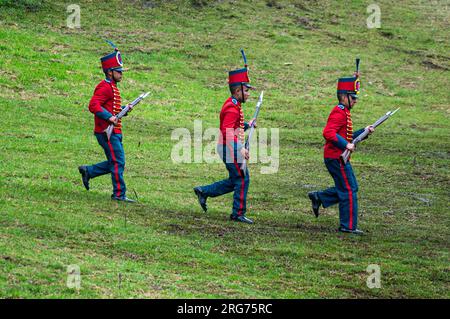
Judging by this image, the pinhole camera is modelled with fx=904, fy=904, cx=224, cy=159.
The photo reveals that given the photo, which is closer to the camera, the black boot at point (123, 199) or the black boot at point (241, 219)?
the black boot at point (241, 219)

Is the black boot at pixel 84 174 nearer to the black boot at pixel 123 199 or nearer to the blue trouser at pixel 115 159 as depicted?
the blue trouser at pixel 115 159

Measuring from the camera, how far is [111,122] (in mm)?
15031

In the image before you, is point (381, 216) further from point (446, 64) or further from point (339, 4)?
point (339, 4)

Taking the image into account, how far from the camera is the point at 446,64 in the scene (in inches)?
1256

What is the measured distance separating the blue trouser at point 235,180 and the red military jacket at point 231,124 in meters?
0.11

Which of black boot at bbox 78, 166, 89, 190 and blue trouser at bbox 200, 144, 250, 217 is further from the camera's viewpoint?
black boot at bbox 78, 166, 89, 190

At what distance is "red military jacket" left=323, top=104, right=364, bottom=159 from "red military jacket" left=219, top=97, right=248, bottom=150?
139 centimetres

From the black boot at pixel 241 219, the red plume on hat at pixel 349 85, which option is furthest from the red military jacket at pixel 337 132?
the black boot at pixel 241 219

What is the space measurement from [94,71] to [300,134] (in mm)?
6906

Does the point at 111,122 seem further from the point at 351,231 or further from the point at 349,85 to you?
the point at 351,231

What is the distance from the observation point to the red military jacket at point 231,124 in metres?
14.5

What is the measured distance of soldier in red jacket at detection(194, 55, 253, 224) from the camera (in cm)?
1449

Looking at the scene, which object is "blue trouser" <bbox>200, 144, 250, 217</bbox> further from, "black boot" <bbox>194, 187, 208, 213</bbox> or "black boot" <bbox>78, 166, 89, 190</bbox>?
"black boot" <bbox>78, 166, 89, 190</bbox>

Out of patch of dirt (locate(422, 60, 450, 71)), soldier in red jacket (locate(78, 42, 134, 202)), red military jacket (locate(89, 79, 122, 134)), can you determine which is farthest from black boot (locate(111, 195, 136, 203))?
patch of dirt (locate(422, 60, 450, 71))
